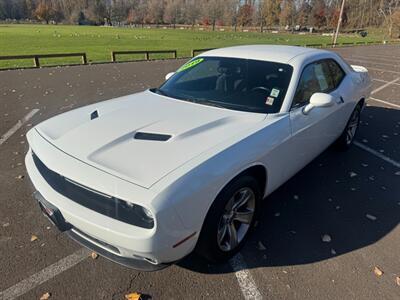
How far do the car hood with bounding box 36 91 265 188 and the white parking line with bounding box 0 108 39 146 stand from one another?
3030 mm

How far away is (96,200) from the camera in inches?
82.6

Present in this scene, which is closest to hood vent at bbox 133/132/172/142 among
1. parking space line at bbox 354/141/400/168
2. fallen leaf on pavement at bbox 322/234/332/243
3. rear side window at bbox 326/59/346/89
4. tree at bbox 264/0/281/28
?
fallen leaf on pavement at bbox 322/234/332/243

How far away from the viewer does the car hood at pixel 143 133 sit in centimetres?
215

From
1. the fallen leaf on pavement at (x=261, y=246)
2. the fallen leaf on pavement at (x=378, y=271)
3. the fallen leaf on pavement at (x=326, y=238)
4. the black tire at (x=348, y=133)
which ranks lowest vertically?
the fallen leaf on pavement at (x=261, y=246)

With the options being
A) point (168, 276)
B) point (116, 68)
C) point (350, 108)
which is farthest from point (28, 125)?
point (116, 68)

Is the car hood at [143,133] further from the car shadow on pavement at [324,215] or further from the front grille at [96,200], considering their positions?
the car shadow on pavement at [324,215]

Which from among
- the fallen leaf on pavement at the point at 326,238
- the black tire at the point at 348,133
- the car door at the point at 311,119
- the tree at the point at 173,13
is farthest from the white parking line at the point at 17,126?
the tree at the point at 173,13

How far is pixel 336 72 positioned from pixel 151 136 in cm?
302

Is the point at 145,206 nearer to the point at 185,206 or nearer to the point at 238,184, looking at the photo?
the point at 185,206

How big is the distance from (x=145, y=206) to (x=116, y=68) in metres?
14.2

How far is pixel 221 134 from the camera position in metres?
2.52

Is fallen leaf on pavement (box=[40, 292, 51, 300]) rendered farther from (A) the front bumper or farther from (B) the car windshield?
(B) the car windshield

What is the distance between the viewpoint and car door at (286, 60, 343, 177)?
311cm

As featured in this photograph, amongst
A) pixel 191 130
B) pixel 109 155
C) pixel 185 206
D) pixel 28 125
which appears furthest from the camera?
pixel 28 125
